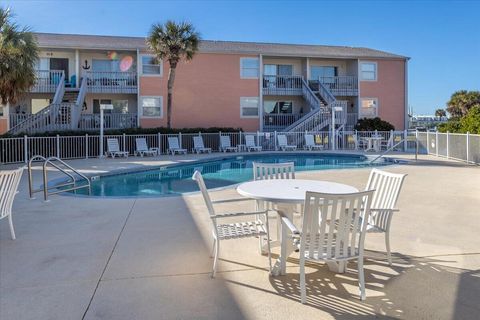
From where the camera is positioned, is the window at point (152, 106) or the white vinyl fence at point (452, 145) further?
the window at point (152, 106)

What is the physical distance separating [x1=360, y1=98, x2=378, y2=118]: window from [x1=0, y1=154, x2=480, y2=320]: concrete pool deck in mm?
21008

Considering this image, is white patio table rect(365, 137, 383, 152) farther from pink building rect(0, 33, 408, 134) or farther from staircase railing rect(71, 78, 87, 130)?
staircase railing rect(71, 78, 87, 130)

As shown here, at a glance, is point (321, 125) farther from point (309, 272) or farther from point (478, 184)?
point (309, 272)

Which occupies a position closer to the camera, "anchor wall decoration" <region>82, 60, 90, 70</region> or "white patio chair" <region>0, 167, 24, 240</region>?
"white patio chair" <region>0, 167, 24, 240</region>

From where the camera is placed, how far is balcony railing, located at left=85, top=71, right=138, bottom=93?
23.0 metres

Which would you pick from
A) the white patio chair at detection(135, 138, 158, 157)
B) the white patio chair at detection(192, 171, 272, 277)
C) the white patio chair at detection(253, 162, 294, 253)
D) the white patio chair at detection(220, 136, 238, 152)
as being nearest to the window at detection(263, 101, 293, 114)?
the white patio chair at detection(220, 136, 238, 152)

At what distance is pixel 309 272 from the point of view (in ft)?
14.0

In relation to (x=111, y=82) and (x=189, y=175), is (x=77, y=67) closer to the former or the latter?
(x=111, y=82)

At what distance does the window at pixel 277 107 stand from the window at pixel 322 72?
243cm

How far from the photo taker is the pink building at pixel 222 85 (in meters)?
23.3

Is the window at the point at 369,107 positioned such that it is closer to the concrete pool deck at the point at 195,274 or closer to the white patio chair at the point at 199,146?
the white patio chair at the point at 199,146

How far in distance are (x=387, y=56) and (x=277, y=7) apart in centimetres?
837

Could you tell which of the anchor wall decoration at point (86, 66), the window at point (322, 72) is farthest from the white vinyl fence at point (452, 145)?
the anchor wall decoration at point (86, 66)

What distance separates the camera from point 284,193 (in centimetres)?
432
